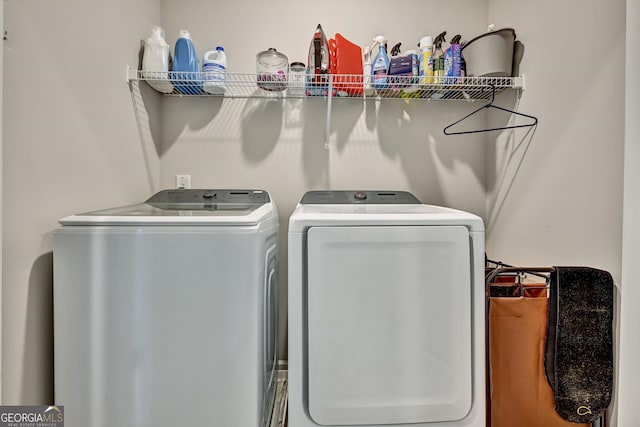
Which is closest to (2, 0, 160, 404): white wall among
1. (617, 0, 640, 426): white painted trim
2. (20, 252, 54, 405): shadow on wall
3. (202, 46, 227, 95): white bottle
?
(20, 252, 54, 405): shadow on wall

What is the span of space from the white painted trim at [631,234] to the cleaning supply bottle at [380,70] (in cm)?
94

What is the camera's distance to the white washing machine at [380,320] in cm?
115

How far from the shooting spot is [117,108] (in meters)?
1.53

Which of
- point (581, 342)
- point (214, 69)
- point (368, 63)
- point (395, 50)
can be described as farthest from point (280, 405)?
point (395, 50)

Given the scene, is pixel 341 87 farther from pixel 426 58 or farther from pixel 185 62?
pixel 185 62

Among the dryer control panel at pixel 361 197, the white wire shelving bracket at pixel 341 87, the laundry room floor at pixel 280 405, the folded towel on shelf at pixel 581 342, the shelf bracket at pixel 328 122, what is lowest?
the laundry room floor at pixel 280 405

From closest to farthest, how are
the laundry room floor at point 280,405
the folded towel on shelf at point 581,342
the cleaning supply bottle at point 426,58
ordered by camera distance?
the folded towel on shelf at point 581,342 → the laundry room floor at point 280,405 → the cleaning supply bottle at point 426,58

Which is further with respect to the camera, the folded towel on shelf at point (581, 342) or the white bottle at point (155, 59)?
the white bottle at point (155, 59)

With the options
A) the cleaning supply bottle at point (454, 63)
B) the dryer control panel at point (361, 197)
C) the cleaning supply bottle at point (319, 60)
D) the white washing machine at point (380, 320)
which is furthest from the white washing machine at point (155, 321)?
the cleaning supply bottle at point (454, 63)

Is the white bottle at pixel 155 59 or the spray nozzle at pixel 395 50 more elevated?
the spray nozzle at pixel 395 50

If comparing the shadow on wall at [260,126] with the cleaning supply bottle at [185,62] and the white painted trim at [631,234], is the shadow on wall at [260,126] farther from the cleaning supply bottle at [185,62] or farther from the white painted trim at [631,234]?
the white painted trim at [631,234]

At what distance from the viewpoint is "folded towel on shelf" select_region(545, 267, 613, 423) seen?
1.13 m

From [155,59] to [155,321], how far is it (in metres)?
1.31

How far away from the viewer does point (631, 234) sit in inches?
41.5
